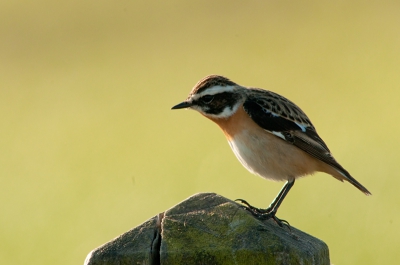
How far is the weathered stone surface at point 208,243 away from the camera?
358 centimetres

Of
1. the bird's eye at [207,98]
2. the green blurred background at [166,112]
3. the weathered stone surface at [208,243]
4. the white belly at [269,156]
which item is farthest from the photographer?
the green blurred background at [166,112]

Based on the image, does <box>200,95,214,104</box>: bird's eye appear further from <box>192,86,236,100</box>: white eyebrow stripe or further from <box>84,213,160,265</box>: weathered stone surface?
<box>84,213,160,265</box>: weathered stone surface

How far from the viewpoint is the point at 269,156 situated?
23.5ft

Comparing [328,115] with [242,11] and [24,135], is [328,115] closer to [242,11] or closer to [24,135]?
[24,135]

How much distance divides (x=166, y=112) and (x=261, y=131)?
11111 millimetres

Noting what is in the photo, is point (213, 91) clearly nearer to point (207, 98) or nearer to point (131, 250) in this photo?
point (207, 98)

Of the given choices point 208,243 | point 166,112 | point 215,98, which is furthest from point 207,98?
point 166,112

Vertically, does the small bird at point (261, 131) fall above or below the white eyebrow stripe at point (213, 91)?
below

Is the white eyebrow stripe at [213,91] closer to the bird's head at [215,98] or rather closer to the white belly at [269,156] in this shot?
the bird's head at [215,98]

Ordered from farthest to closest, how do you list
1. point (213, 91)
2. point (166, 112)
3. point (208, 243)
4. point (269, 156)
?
point (166, 112)
point (213, 91)
point (269, 156)
point (208, 243)

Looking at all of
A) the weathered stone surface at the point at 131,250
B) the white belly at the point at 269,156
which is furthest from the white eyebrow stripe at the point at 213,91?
the weathered stone surface at the point at 131,250

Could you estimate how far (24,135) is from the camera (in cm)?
1805

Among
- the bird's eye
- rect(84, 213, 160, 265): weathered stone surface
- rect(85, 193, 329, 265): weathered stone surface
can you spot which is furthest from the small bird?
rect(84, 213, 160, 265): weathered stone surface

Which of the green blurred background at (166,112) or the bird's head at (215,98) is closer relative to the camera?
the bird's head at (215,98)
